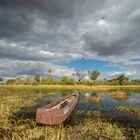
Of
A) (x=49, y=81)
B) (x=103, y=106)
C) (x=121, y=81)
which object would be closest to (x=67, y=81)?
(x=49, y=81)

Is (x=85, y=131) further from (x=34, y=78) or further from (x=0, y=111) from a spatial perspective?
(x=34, y=78)

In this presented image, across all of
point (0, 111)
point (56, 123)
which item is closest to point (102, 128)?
point (56, 123)

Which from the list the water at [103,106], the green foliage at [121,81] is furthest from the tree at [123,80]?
the water at [103,106]

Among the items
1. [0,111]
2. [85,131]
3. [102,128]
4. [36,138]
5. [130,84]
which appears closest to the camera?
[36,138]

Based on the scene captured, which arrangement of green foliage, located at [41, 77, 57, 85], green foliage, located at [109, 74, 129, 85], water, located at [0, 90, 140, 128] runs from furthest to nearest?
1. green foliage, located at [109, 74, 129, 85]
2. green foliage, located at [41, 77, 57, 85]
3. water, located at [0, 90, 140, 128]

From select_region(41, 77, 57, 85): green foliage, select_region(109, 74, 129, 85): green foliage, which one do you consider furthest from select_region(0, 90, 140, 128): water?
select_region(109, 74, 129, 85): green foliage

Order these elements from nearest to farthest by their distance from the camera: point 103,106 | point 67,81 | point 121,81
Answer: point 103,106
point 67,81
point 121,81

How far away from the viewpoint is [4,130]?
14766 millimetres

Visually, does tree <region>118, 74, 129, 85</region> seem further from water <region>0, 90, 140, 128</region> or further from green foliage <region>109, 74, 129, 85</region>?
water <region>0, 90, 140, 128</region>

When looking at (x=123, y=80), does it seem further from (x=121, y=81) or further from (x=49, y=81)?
(x=49, y=81)

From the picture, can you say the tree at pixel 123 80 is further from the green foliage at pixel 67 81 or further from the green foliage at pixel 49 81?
the green foliage at pixel 49 81

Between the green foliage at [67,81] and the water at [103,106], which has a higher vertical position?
the green foliage at [67,81]

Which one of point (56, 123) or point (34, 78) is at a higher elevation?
point (34, 78)

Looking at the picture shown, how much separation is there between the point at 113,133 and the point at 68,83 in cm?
9337
